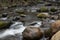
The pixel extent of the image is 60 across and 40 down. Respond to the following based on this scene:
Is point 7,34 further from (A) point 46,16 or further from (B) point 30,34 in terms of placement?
(A) point 46,16

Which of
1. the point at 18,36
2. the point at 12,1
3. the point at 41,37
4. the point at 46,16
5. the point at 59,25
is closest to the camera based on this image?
the point at 59,25

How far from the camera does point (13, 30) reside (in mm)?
9656

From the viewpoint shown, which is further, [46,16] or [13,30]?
[46,16]

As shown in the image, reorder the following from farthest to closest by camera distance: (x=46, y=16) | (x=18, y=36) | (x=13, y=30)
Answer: (x=46, y=16), (x=13, y=30), (x=18, y=36)

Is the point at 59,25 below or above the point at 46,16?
above

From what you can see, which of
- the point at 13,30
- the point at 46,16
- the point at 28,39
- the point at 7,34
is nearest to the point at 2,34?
the point at 7,34

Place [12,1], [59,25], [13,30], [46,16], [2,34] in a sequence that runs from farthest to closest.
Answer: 1. [12,1]
2. [46,16]
3. [13,30]
4. [2,34]
5. [59,25]

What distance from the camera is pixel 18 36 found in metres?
8.41

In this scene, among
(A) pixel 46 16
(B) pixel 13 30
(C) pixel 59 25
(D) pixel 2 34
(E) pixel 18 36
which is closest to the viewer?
(C) pixel 59 25

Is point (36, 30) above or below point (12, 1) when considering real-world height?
above

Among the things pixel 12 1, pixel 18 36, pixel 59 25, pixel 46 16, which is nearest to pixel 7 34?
pixel 18 36

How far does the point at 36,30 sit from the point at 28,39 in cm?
55

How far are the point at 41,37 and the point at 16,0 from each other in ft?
57.7

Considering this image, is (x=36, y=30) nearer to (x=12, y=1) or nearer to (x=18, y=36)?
(x=18, y=36)
